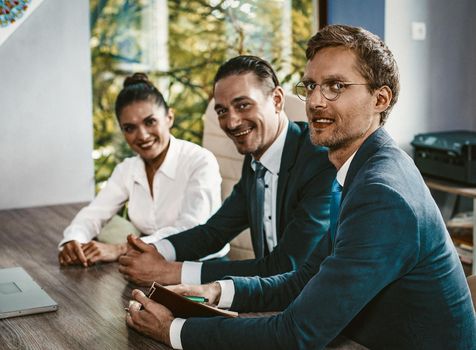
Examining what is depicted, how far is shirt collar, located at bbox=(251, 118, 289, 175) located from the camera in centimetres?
218

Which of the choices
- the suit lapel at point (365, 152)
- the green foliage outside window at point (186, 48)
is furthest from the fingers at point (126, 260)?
the green foliage outside window at point (186, 48)

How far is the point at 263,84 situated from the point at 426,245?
104cm

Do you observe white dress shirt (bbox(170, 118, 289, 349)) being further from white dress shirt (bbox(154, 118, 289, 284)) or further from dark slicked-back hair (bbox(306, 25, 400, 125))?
dark slicked-back hair (bbox(306, 25, 400, 125))

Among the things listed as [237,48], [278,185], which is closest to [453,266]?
[278,185]

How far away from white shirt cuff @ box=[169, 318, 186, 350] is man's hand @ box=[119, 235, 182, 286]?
436 mm

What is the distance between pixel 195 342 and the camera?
142cm

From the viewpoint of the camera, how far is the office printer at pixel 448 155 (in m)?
3.56

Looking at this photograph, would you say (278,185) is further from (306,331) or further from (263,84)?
(306,331)

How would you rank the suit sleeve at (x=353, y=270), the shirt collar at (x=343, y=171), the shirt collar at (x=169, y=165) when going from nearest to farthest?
the suit sleeve at (x=353, y=270)
the shirt collar at (x=343, y=171)
the shirt collar at (x=169, y=165)

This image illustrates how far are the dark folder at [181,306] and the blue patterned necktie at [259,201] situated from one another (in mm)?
639

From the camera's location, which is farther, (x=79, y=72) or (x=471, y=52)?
(x=471, y=52)

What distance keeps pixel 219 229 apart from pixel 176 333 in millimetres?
855

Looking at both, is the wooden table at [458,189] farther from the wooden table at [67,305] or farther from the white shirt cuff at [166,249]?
the wooden table at [67,305]

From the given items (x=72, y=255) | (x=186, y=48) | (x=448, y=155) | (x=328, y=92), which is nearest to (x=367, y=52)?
(x=328, y=92)
